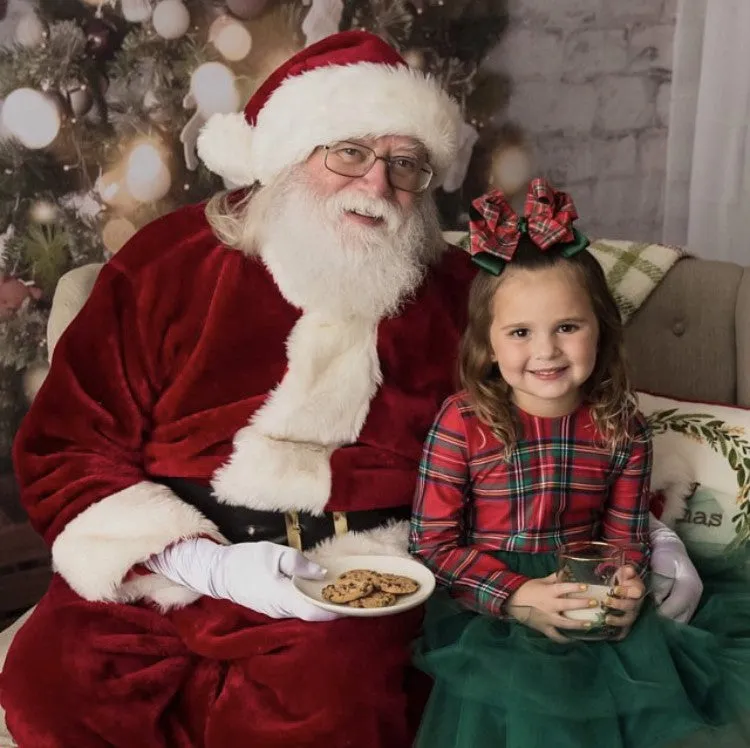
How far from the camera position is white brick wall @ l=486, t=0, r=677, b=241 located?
7.74 feet

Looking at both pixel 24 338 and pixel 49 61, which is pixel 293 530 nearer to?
pixel 24 338

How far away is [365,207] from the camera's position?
61.9 inches

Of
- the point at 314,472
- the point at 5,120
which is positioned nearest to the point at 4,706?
the point at 314,472

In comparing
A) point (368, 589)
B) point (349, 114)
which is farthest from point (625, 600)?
point (349, 114)

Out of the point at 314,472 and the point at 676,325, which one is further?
the point at 676,325

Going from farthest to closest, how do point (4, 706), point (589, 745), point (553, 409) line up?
point (553, 409) < point (4, 706) < point (589, 745)

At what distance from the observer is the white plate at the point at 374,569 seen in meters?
1.27

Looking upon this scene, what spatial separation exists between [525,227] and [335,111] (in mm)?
399

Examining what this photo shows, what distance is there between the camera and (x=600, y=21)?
2.41 metres

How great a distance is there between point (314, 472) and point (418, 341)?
318 mm

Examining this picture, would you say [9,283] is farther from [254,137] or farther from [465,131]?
[465,131]

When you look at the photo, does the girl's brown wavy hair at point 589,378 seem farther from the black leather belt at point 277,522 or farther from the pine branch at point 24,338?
the pine branch at point 24,338

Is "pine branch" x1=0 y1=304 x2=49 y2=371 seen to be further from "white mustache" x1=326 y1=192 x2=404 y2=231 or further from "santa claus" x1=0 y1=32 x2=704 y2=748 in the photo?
"white mustache" x1=326 y1=192 x2=404 y2=231

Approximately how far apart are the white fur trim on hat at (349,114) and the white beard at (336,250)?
68 millimetres
